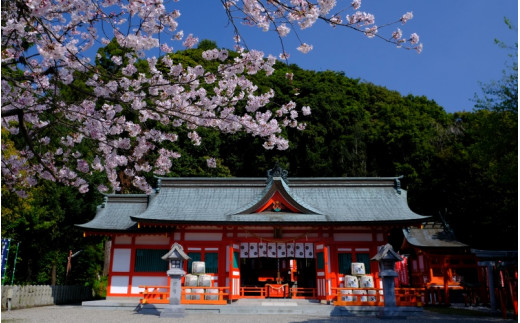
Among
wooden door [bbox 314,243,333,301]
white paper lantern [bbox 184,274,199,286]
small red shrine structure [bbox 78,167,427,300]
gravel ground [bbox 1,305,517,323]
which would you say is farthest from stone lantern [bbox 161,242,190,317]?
wooden door [bbox 314,243,333,301]

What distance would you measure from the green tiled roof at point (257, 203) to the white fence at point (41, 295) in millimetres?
3169

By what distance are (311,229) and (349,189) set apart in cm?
358

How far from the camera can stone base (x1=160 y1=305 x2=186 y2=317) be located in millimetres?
12070

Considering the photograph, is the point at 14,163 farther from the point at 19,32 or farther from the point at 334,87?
the point at 334,87

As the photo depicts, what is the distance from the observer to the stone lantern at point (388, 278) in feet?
38.8

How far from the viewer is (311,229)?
52.9ft

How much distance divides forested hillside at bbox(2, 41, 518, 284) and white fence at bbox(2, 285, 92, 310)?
10.5 ft

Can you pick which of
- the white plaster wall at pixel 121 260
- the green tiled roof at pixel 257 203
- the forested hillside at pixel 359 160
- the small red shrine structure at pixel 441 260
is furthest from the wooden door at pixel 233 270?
the small red shrine structure at pixel 441 260

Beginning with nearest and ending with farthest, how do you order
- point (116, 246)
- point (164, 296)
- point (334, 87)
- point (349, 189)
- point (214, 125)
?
point (214, 125) → point (164, 296) → point (116, 246) → point (349, 189) → point (334, 87)

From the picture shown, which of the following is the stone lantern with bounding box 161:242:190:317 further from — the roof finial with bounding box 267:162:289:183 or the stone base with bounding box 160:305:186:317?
the roof finial with bounding box 267:162:289:183

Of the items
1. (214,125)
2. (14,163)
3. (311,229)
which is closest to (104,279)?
(311,229)

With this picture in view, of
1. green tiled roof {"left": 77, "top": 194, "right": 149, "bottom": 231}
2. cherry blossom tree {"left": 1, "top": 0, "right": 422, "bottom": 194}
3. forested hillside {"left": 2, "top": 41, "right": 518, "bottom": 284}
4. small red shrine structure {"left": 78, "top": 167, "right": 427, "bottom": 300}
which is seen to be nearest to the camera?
cherry blossom tree {"left": 1, "top": 0, "right": 422, "bottom": 194}

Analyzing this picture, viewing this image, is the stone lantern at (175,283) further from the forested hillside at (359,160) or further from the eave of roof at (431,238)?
the eave of roof at (431,238)

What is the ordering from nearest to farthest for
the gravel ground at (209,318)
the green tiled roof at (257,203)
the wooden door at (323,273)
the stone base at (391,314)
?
the gravel ground at (209,318) → the stone base at (391,314) → the wooden door at (323,273) → the green tiled roof at (257,203)
